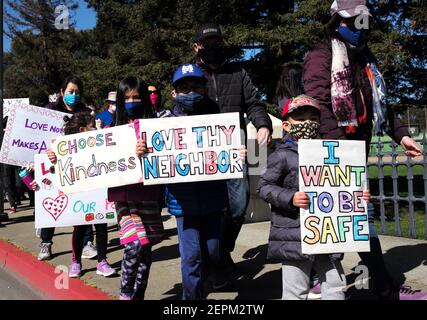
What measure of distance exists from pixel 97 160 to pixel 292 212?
1593 mm

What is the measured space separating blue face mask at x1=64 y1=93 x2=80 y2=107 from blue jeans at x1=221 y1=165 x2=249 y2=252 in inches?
91.3

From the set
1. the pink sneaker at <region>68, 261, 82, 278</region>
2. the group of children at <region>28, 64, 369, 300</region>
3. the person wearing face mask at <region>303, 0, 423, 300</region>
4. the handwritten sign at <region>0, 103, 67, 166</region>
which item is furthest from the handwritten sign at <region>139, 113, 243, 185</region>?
the handwritten sign at <region>0, 103, 67, 166</region>

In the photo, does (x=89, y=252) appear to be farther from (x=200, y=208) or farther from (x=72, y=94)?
(x=200, y=208)

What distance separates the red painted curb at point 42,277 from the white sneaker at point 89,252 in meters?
0.46

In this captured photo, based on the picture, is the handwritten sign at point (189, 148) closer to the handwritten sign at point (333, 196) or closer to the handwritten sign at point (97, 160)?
the handwritten sign at point (97, 160)

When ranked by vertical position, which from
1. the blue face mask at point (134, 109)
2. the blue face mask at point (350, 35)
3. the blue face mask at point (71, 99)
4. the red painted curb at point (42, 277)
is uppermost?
the blue face mask at point (350, 35)

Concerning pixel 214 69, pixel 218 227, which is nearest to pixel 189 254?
pixel 218 227

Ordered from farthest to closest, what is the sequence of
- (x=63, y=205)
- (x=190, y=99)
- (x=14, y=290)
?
(x=63, y=205) → (x=14, y=290) → (x=190, y=99)

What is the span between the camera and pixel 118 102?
3.73 m

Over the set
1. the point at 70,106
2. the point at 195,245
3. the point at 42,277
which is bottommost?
the point at 42,277

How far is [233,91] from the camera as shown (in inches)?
161

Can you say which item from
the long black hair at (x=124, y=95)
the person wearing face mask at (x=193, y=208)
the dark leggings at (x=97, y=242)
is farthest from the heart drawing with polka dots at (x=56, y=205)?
the person wearing face mask at (x=193, y=208)

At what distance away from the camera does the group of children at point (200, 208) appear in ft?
9.64

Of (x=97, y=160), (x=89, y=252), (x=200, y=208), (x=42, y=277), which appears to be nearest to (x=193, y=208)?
(x=200, y=208)
